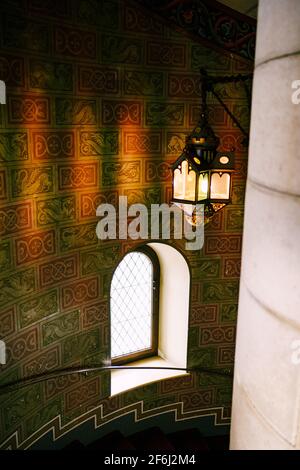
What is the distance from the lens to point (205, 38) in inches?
197

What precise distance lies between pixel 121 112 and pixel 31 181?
130 centimetres

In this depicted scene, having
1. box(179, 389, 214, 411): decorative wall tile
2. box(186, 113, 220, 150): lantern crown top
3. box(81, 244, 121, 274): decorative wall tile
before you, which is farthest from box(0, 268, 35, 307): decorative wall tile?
box(179, 389, 214, 411): decorative wall tile

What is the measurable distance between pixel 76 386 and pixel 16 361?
1046 millimetres

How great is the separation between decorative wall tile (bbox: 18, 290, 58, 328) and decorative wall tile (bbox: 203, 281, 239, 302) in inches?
79.1

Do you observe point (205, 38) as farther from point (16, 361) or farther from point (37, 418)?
point (37, 418)

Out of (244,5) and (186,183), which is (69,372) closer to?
(186,183)

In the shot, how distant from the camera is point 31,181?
4.25 m

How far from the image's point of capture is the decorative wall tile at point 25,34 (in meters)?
3.84

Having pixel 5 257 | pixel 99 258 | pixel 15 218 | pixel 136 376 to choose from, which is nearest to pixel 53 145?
pixel 15 218

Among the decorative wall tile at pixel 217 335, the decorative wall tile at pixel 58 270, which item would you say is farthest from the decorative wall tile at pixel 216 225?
the decorative wall tile at pixel 58 270

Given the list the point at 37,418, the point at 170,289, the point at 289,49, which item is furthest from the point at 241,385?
the point at 170,289

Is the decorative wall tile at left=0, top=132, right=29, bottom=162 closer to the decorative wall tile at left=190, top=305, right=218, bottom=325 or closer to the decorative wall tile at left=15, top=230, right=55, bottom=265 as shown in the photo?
the decorative wall tile at left=15, top=230, right=55, bottom=265

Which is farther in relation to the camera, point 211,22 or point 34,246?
point 211,22

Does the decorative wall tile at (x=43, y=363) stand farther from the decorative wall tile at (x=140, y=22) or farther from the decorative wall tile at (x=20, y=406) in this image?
the decorative wall tile at (x=140, y=22)
